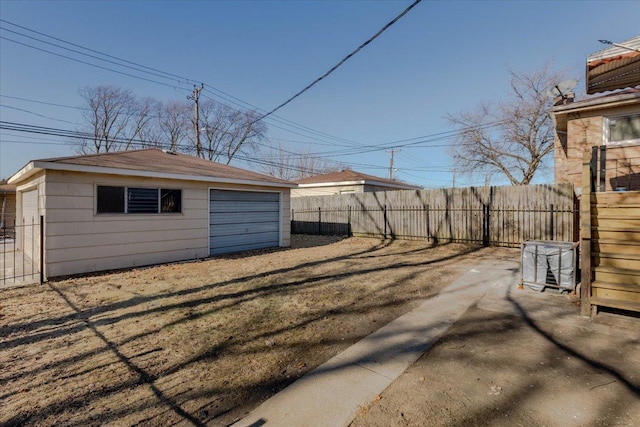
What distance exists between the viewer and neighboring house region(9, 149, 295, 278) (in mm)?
6508

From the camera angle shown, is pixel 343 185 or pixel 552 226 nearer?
pixel 552 226

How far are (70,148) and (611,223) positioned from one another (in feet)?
106

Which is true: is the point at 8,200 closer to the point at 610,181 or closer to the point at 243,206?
the point at 243,206

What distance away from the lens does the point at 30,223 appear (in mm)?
9250

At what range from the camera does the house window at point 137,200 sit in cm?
718

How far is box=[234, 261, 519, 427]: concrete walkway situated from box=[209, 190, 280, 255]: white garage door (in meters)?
6.99

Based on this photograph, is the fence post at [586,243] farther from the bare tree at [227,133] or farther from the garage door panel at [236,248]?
the bare tree at [227,133]

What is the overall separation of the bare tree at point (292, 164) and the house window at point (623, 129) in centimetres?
2688

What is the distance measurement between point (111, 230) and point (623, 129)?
13869 millimetres

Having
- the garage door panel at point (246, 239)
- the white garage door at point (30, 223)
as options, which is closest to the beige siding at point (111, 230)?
the garage door panel at point (246, 239)

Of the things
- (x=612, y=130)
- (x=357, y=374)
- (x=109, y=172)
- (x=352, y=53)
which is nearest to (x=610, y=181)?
(x=612, y=130)

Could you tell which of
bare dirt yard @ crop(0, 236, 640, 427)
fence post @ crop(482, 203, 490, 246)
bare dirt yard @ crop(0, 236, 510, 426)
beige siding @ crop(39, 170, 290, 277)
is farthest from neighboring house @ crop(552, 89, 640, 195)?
beige siding @ crop(39, 170, 290, 277)

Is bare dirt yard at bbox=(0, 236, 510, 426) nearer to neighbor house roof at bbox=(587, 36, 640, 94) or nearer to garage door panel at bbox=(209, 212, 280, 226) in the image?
garage door panel at bbox=(209, 212, 280, 226)

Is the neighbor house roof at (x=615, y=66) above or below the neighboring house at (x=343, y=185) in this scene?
above
